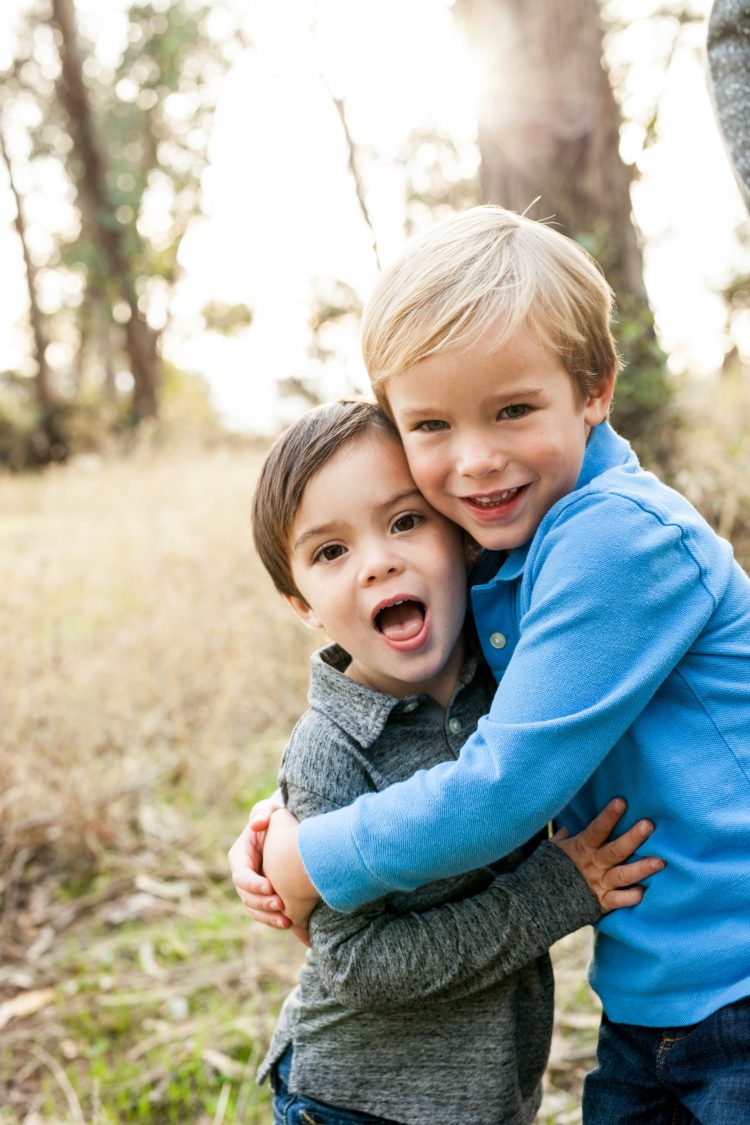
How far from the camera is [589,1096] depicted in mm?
1710

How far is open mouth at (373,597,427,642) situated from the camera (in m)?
1.70

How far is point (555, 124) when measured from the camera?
422cm

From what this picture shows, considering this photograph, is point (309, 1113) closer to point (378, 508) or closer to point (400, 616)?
point (400, 616)

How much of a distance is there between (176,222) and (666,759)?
25560mm

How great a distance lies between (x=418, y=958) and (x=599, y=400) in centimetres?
96

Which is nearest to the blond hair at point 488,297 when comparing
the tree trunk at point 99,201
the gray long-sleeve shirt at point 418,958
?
the gray long-sleeve shirt at point 418,958

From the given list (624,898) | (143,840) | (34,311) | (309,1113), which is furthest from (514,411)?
(34,311)

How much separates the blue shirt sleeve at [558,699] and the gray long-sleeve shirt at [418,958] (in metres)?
0.19

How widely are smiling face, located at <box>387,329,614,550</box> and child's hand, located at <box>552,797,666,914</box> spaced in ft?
1.53

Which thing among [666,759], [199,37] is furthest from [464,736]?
[199,37]

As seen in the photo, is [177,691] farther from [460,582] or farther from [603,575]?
[603,575]

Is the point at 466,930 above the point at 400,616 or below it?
below

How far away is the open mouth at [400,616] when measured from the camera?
1.70 metres

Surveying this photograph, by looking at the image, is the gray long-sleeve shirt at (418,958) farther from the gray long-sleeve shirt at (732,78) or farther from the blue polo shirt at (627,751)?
the gray long-sleeve shirt at (732,78)
